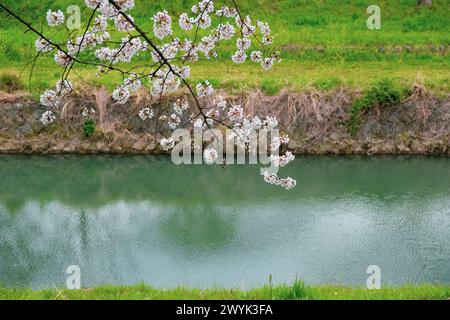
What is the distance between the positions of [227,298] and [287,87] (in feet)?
29.2

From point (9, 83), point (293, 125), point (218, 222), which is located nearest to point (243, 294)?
point (218, 222)

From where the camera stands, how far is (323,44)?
17.9 m

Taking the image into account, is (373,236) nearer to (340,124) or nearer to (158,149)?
(340,124)

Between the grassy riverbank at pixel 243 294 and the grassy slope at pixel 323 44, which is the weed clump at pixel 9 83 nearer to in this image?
the grassy slope at pixel 323 44

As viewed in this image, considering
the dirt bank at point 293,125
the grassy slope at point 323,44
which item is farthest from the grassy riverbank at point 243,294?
the grassy slope at point 323,44

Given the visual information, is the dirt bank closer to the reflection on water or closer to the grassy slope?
the reflection on water

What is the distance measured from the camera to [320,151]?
14.0m

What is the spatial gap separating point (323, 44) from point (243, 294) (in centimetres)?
1291

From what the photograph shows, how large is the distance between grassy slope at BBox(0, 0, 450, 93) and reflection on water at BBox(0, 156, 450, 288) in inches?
91.8

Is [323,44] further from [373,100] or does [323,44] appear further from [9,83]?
[9,83]

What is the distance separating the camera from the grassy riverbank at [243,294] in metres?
5.84

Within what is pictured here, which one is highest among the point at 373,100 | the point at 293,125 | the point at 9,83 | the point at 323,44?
the point at 323,44

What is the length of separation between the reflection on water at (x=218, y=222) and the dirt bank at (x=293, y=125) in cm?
33

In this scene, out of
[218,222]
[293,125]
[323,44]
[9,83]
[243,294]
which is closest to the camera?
[243,294]
